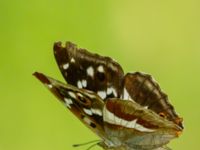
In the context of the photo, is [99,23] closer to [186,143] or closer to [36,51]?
[36,51]

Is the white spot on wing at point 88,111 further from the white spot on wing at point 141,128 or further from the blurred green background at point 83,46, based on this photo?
the blurred green background at point 83,46

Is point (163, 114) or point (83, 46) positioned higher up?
point (83, 46)

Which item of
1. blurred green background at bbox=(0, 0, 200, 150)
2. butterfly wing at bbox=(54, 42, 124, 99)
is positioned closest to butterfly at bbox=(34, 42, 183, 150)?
butterfly wing at bbox=(54, 42, 124, 99)

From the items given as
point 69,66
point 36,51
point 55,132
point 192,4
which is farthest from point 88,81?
point 192,4

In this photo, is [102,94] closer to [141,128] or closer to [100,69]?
[100,69]

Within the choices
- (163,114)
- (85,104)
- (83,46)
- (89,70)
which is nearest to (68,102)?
(85,104)

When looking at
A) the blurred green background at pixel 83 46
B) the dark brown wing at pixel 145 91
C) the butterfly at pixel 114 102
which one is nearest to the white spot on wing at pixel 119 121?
the butterfly at pixel 114 102

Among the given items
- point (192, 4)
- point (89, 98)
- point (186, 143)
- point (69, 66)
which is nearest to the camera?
point (89, 98)
